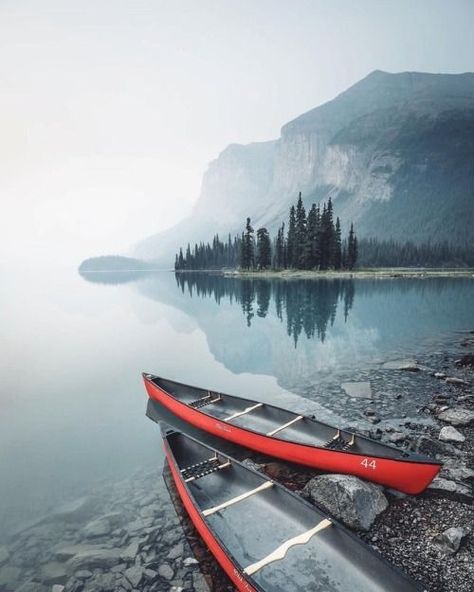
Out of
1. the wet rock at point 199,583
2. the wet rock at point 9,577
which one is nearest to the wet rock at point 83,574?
the wet rock at point 9,577

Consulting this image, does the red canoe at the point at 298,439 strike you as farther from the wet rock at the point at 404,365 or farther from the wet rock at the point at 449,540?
the wet rock at the point at 404,365

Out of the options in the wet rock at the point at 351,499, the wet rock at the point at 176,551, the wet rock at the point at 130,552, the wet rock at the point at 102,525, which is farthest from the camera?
the wet rock at the point at 102,525

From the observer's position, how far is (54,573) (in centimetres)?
710

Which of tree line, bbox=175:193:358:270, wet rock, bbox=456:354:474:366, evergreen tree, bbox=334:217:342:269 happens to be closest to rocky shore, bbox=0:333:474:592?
wet rock, bbox=456:354:474:366

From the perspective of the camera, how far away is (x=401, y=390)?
15.8 meters

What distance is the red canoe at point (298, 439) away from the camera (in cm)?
777

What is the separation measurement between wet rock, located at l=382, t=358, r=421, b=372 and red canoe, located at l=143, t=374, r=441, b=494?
10.5m

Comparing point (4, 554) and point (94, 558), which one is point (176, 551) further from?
point (4, 554)

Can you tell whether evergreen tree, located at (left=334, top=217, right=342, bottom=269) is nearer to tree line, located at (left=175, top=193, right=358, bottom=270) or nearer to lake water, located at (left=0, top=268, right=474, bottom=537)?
tree line, located at (left=175, top=193, right=358, bottom=270)

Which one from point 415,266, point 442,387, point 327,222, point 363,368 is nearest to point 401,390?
point 442,387

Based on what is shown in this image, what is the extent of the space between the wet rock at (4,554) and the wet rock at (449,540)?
931cm

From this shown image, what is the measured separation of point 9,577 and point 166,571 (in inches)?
136

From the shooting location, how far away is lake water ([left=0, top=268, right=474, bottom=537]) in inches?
463

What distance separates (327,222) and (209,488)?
107 metres
